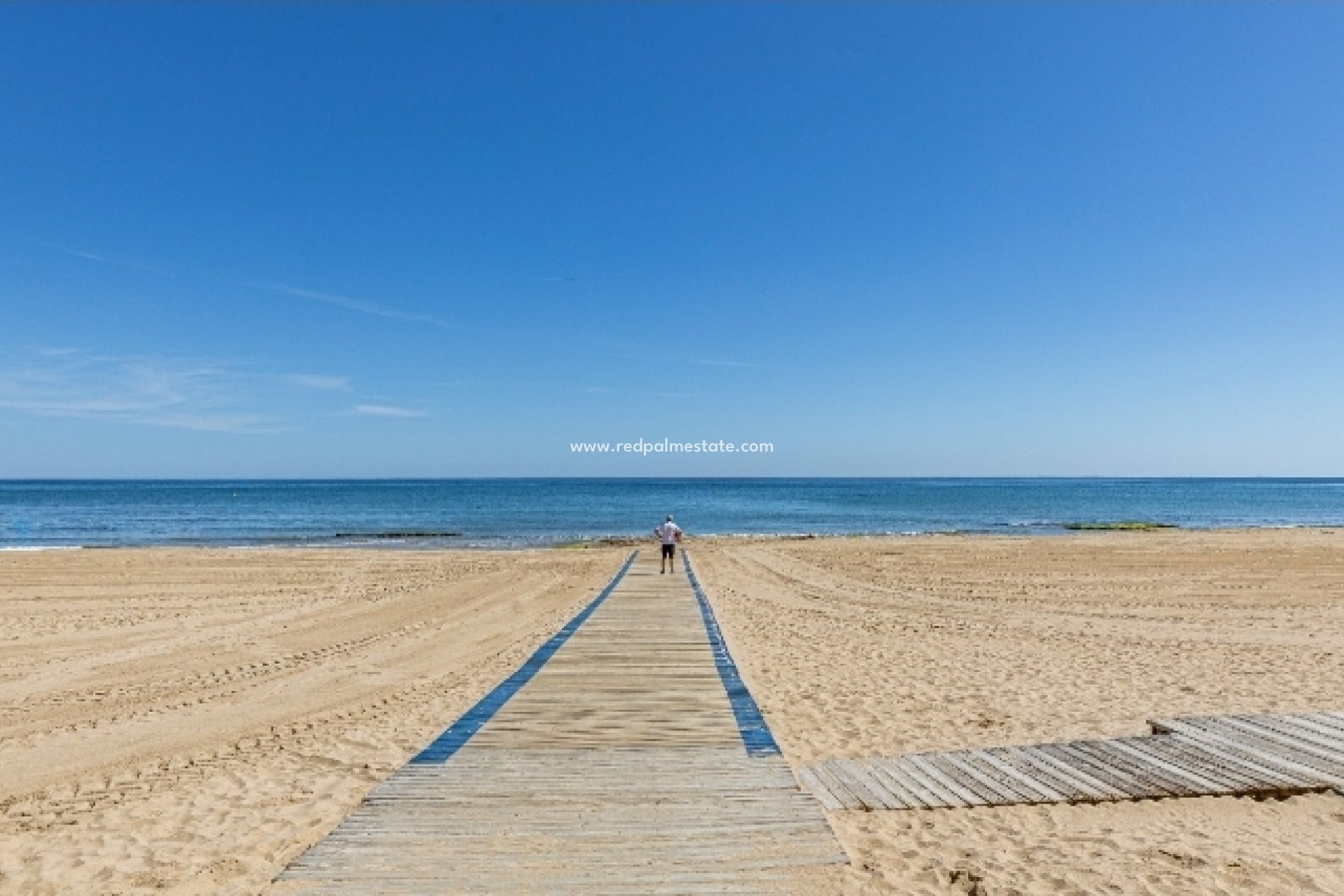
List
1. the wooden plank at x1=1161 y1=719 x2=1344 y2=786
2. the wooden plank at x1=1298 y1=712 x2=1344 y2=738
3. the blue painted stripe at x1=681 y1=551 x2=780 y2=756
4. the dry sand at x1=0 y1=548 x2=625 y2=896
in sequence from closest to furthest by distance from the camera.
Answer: the dry sand at x1=0 y1=548 x2=625 y2=896, the wooden plank at x1=1161 y1=719 x2=1344 y2=786, the blue painted stripe at x1=681 y1=551 x2=780 y2=756, the wooden plank at x1=1298 y1=712 x2=1344 y2=738

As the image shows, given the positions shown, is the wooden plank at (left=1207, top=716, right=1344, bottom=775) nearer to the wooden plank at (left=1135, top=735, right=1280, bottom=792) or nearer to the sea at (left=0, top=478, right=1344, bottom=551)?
the wooden plank at (left=1135, top=735, right=1280, bottom=792)

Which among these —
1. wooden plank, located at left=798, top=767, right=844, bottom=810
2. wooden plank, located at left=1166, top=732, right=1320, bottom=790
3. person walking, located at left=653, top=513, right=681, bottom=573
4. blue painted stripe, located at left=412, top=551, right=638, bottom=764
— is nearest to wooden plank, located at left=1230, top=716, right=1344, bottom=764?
wooden plank, located at left=1166, top=732, right=1320, bottom=790

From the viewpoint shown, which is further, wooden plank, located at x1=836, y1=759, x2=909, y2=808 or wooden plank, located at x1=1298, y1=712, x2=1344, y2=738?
wooden plank, located at x1=1298, y1=712, x2=1344, y2=738

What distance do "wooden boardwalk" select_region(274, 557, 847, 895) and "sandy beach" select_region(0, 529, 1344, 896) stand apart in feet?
1.81

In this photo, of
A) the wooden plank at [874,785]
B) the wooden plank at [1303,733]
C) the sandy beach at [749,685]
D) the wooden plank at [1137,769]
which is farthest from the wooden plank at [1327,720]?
the wooden plank at [874,785]

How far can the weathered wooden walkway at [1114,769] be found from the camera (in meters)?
5.41

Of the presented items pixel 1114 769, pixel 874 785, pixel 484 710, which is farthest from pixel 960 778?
pixel 484 710

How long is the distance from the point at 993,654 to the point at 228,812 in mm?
10574

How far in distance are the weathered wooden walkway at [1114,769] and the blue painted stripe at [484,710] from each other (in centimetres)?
278

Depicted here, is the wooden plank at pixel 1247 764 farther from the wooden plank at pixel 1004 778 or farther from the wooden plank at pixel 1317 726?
the wooden plank at pixel 1004 778

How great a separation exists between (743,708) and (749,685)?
2.88 metres

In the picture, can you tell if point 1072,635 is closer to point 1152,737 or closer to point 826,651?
point 826,651

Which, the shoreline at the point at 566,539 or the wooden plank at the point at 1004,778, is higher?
the wooden plank at the point at 1004,778

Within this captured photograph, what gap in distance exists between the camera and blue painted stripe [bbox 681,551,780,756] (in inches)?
230
